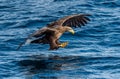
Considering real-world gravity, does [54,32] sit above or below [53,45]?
above

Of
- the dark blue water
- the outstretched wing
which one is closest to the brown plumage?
the outstretched wing

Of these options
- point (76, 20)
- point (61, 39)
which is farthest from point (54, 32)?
point (61, 39)

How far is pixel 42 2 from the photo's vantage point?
21500 mm

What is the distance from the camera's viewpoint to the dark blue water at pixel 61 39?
556 inches

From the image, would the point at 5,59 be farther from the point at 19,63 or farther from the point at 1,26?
the point at 1,26

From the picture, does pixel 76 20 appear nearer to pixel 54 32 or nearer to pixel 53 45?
pixel 54 32

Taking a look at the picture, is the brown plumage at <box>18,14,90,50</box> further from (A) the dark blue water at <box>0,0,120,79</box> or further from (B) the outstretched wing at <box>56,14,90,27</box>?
(A) the dark blue water at <box>0,0,120,79</box>

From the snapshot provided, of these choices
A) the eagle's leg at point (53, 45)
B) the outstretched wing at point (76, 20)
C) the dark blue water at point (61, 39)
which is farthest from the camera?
the outstretched wing at point (76, 20)

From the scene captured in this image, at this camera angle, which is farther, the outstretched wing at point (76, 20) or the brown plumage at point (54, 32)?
the outstretched wing at point (76, 20)

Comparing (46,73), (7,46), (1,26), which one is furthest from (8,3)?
(46,73)

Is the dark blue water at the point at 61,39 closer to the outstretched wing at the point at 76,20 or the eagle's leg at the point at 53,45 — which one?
the eagle's leg at the point at 53,45

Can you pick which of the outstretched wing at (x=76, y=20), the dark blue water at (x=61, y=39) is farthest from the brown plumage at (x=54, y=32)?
the dark blue water at (x=61, y=39)

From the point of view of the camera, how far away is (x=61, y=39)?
17578 mm

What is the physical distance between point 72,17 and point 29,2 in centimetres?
602
